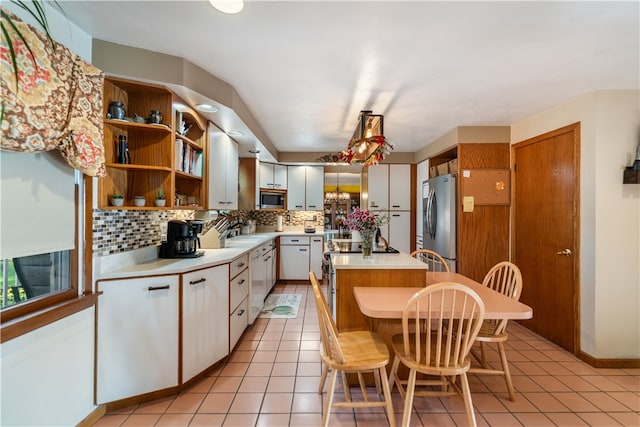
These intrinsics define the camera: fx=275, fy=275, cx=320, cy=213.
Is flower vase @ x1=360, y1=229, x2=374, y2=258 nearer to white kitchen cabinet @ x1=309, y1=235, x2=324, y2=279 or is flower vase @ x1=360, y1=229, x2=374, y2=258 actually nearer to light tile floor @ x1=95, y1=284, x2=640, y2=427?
light tile floor @ x1=95, y1=284, x2=640, y2=427

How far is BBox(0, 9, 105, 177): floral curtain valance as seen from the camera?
115 cm

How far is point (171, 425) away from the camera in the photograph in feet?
5.54

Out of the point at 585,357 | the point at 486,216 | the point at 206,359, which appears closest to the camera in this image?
the point at 206,359

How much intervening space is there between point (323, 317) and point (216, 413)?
40.6 inches

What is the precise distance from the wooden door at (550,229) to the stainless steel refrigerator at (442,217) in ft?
2.33

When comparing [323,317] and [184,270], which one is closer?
[323,317]

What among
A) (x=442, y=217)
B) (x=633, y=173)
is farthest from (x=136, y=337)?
(x=633, y=173)

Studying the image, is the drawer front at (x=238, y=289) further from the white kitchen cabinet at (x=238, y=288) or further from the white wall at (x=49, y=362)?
the white wall at (x=49, y=362)

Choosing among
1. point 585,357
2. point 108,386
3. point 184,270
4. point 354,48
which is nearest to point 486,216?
point 585,357

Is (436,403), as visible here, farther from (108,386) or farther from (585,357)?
(108,386)

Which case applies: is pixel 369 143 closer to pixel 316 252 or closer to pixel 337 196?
pixel 316 252

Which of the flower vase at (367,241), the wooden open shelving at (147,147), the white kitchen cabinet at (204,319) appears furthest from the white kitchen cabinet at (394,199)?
the wooden open shelving at (147,147)

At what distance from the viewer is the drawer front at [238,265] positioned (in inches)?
97.3

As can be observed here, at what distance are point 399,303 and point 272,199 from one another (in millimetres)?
3657
